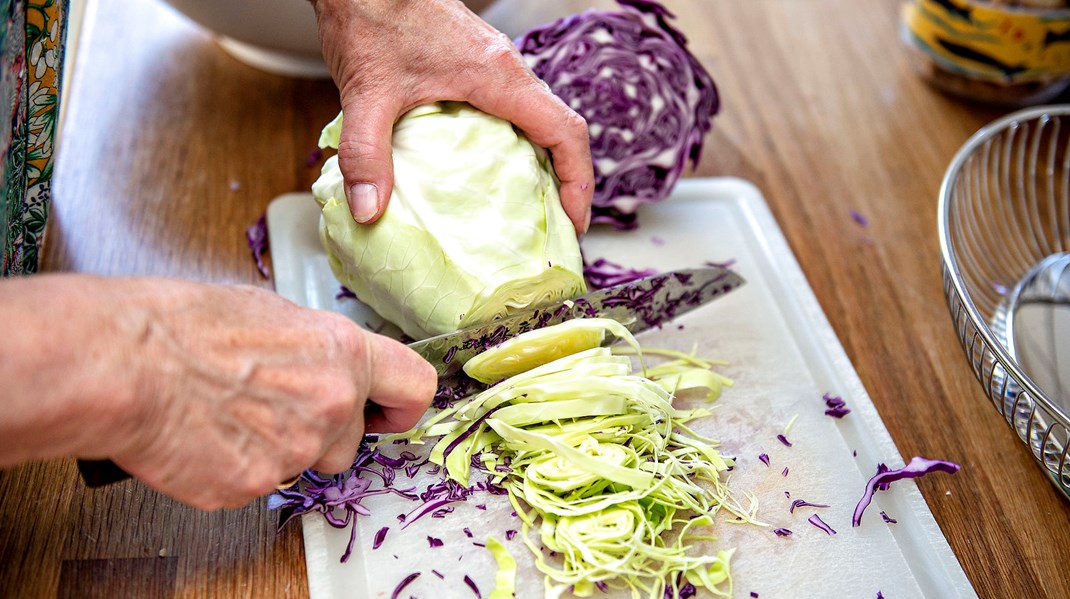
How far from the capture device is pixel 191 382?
3.92ft

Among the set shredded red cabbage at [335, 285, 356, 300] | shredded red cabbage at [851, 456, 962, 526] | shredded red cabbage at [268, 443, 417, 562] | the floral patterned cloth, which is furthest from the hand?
shredded red cabbage at [851, 456, 962, 526]

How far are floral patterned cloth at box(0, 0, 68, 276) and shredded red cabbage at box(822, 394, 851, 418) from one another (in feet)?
4.89

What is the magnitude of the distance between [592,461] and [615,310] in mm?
391

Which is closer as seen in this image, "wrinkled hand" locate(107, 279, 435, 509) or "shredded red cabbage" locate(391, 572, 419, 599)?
"wrinkled hand" locate(107, 279, 435, 509)

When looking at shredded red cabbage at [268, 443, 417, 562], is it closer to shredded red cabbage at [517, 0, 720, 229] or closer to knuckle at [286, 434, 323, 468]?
knuckle at [286, 434, 323, 468]

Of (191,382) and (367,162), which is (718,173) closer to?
(367,162)

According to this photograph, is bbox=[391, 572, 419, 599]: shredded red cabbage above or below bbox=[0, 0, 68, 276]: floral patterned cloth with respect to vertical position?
below

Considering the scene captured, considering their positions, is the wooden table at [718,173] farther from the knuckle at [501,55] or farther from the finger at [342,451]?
the knuckle at [501,55]

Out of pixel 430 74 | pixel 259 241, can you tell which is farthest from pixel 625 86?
pixel 259 241

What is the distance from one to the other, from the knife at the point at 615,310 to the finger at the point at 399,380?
12 centimetres

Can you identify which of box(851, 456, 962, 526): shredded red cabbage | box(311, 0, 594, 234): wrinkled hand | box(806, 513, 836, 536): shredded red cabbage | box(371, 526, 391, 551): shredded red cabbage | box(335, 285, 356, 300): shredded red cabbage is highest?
box(311, 0, 594, 234): wrinkled hand

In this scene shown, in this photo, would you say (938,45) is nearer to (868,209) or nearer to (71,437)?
(868,209)

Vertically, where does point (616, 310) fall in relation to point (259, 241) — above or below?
Answer: above

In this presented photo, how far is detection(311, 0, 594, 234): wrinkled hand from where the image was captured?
167 cm
